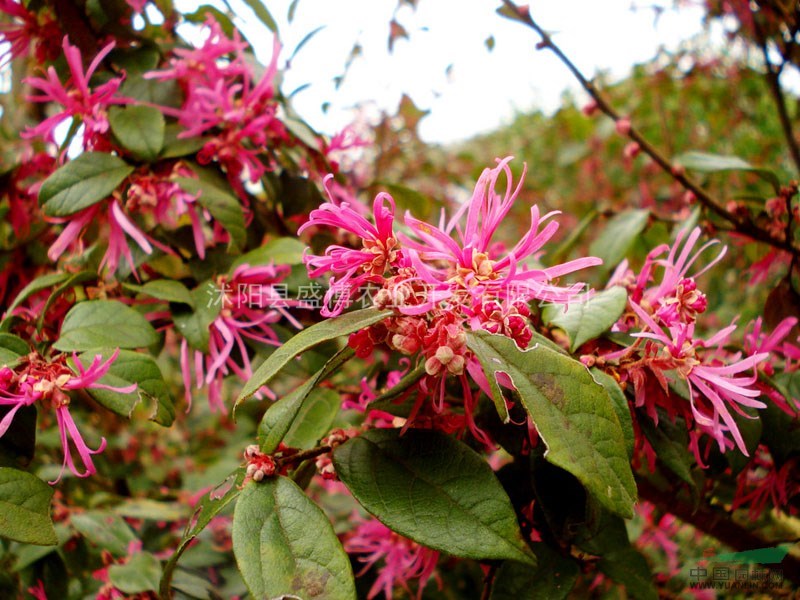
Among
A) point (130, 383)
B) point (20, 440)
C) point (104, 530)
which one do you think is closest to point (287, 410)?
point (130, 383)

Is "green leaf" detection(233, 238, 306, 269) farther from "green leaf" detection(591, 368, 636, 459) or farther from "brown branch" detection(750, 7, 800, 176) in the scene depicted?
"brown branch" detection(750, 7, 800, 176)

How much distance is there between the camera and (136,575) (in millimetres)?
705

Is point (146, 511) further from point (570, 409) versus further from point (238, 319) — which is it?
point (570, 409)

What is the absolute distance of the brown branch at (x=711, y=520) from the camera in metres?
0.74

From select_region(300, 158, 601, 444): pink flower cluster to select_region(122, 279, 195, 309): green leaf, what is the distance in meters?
0.23

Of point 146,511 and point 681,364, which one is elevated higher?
point 681,364

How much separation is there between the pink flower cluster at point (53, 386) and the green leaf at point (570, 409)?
32 centimetres

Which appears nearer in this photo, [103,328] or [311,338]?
[311,338]

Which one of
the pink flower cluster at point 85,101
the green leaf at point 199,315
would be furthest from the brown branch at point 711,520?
the pink flower cluster at point 85,101

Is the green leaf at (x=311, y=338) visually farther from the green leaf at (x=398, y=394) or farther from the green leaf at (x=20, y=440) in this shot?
the green leaf at (x=20, y=440)

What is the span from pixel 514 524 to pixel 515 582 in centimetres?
12

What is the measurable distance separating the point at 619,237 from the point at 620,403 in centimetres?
49

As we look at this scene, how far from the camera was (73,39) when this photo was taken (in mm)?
777

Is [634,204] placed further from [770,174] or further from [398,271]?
[398,271]
